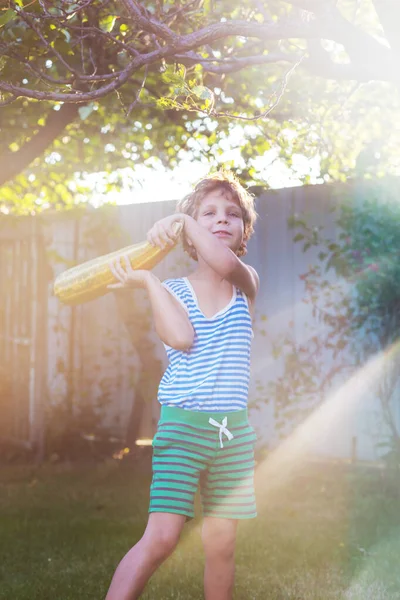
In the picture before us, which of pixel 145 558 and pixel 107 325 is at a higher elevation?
pixel 107 325

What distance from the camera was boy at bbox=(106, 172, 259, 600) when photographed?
237cm

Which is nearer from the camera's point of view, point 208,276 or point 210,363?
point 210,363

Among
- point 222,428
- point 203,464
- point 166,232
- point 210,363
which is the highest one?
point 166,232

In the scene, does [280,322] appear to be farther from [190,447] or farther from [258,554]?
[190,447]

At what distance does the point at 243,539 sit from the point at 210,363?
1.87 m

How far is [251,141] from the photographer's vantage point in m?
5.69

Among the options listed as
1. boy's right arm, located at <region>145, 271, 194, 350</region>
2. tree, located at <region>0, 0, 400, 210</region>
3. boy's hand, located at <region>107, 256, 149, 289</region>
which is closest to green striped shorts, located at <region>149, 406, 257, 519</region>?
boy's right arm, located at <region>145, 271, 194, 350</region>

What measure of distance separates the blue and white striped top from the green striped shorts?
0.04 meters

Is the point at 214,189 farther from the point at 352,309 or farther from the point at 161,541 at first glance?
the point at 352,309

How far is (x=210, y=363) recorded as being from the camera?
8.24ft

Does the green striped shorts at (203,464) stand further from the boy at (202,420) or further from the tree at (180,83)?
the tree at (180,83)

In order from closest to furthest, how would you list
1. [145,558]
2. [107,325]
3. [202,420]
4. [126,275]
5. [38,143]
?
[145,558] < [202,420] < [126,275] < [38,143] < [107,325]

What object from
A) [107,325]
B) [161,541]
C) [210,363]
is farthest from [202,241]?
[107,325]

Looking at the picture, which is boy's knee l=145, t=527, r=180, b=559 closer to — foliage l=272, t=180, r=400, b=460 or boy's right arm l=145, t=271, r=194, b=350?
boy's right arm l=145, t=271, r=194, b=350
